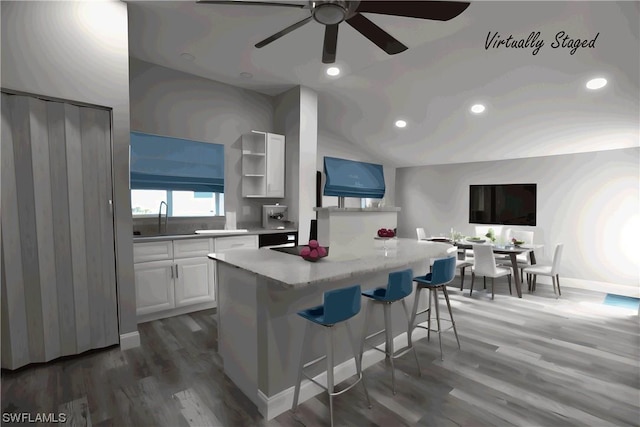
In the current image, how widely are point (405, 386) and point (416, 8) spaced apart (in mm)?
2584

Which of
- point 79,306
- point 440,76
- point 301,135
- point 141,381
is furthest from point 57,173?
point 440,76

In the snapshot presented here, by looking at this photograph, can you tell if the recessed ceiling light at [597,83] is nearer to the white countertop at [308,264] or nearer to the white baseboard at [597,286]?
the white countertop at [308,264]

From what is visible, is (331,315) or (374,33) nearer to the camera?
(331,315)

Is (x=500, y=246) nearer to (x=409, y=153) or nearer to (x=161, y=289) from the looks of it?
(x=409, y=153)

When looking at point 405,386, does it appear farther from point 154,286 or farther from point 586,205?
point 586,205

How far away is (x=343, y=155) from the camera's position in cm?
639

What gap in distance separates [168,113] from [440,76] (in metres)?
3.58

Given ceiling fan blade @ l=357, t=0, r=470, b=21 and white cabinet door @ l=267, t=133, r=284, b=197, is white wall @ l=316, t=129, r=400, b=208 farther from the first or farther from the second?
ceiling fan blade @ l=357, t=0, r=470, b=21

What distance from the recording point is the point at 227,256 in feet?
7.98

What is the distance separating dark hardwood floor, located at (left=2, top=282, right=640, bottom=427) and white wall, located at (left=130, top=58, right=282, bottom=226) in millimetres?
2182

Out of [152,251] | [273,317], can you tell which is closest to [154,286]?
[152,251]

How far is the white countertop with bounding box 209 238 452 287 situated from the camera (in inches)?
70.4

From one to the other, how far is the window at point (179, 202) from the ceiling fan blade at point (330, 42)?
2.79 meters

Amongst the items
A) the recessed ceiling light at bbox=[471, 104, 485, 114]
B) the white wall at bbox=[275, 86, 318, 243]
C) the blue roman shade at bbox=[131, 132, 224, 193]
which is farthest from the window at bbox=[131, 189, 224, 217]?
the recessed ceiling light at bbox=[471, 104, 485, 114]
